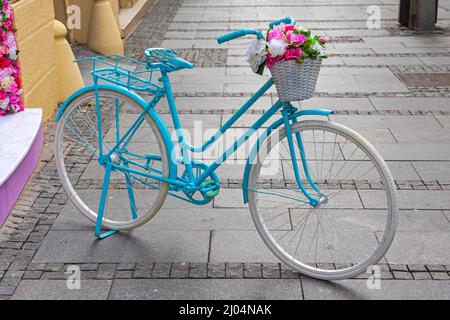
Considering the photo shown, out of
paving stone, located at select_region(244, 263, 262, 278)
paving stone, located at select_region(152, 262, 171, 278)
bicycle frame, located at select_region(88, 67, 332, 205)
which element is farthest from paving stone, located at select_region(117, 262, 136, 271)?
paving stone, located at select_region(244, 263, 262, 278)

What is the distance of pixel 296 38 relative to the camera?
3.58 meters

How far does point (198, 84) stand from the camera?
8.23m

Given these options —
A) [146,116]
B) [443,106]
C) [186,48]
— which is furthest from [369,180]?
[186,48]

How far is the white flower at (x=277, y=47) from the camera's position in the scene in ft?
11.7

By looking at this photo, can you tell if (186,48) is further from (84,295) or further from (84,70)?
(84,295)

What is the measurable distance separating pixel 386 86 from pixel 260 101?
1.49m

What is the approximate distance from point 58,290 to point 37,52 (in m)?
3.44

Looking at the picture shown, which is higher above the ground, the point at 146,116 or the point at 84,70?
the point at 146,116

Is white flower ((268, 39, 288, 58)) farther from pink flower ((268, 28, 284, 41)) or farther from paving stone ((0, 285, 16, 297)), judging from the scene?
paving stone ((0, 285, 16, 297))

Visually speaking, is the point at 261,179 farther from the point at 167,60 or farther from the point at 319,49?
the point at 319,49

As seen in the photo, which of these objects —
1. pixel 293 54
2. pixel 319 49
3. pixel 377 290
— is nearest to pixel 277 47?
pixel 293 54

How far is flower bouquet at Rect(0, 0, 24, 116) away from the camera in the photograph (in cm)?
575

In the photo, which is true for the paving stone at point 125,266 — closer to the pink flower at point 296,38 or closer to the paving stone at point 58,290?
the paving stone at point 58,290

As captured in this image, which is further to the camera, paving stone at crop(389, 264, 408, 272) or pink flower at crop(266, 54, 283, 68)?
paving stone at crop(389, 264, 408, 272)
